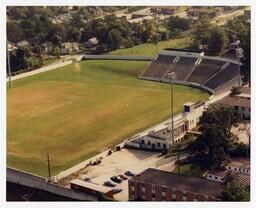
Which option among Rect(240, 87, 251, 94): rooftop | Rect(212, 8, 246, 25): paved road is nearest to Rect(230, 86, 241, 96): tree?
Rect(240, 87, 251, 94): rooftop

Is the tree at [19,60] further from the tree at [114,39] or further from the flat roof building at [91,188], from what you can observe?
the flat roof building at [91,188]

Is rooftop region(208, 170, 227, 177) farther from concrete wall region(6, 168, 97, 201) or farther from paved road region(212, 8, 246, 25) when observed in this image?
paved road region(212, 8, 246, 25)

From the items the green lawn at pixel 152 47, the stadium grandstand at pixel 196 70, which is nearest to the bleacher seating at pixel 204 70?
the stadium grandstand at pixel 196 70

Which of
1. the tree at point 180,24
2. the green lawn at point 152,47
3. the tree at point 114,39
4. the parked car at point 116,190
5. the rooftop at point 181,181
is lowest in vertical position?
the parked car at point 116,190

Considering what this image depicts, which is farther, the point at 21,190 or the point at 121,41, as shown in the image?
the point at 121,41

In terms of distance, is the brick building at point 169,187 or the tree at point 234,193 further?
the brick building at point 169,187

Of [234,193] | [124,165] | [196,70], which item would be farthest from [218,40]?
[234,193]

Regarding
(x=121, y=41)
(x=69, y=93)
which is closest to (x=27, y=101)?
(x=69, y=93)

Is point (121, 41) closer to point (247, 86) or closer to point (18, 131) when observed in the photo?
A: point (247, 86)
